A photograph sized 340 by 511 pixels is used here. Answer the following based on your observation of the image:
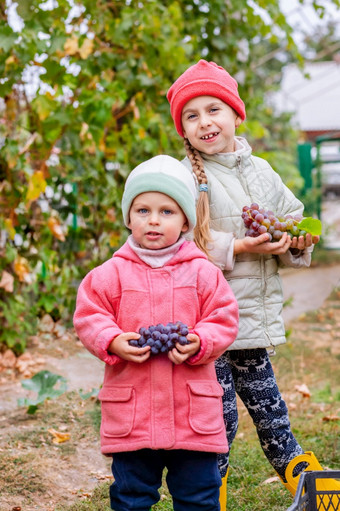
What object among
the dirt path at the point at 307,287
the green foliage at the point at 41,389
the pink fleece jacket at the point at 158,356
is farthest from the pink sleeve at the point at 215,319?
the dirt path at the point at 307,287

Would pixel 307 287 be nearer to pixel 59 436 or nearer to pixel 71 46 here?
pixel 71 46

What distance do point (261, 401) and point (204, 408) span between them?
1.92ft

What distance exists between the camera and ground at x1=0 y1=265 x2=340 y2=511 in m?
2.70

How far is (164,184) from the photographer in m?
1.92

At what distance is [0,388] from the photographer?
3928 mm

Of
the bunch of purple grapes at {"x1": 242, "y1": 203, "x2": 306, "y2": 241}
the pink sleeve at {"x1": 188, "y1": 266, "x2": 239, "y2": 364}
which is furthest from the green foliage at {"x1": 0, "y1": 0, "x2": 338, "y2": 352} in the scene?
the pink sleeve at {"x1": 188, "y1": 266, "x2": 239, "y2": 364}

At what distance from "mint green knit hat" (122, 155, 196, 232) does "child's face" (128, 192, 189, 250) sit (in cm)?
2

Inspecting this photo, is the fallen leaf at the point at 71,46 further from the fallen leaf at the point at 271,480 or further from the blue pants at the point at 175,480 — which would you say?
the blue pants at the point at 175,480

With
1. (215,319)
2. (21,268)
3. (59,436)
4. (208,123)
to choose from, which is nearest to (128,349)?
(215,319)

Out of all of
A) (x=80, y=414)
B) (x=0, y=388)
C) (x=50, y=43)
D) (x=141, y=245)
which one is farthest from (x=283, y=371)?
(x=141, y=245)

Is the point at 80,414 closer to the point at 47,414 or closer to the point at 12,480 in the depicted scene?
the point at 47,414

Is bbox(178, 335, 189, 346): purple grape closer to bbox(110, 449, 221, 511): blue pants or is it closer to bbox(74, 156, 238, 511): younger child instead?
bbox(74, 156, 238, 511): younger child

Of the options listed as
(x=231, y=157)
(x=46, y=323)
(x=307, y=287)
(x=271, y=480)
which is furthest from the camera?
(x=307, y=287)

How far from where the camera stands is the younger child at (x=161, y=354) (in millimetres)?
1849
